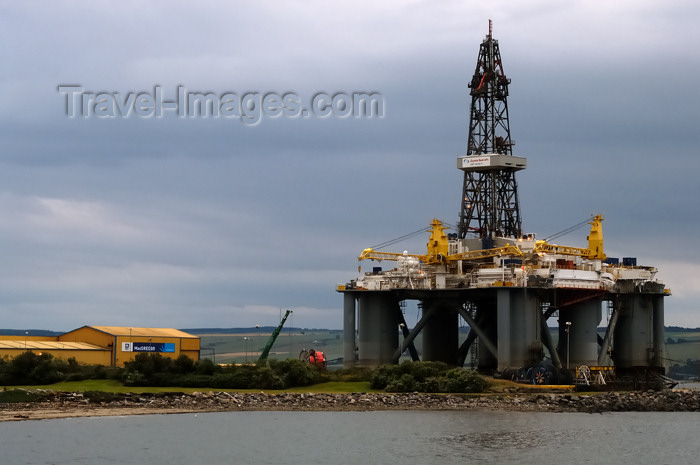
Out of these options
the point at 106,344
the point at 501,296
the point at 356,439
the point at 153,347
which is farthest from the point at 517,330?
the point at 106,344

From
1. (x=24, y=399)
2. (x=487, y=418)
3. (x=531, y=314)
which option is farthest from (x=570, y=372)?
(x=24, y=399)

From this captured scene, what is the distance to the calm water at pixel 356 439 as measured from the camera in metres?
66.4

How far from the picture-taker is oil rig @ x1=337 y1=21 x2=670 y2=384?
9981 cm

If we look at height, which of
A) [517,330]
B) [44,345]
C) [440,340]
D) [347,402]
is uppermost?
[517,330]

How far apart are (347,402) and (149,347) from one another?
35.3 meters

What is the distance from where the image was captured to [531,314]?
327ft


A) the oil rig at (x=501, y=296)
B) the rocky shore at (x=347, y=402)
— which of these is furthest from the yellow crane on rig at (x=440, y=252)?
the rocky shore at (x=347, y=402)

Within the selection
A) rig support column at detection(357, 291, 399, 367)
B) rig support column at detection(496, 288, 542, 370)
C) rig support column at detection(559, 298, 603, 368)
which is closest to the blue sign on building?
rig support column at detection(357, 291, 399, 367)

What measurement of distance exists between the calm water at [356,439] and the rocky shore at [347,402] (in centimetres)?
245

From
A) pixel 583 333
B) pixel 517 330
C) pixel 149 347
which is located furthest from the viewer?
pixel 149 347

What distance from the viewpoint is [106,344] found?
4668 inches

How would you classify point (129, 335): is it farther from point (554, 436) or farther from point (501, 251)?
point (554, 436)

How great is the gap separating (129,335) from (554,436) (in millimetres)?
54968

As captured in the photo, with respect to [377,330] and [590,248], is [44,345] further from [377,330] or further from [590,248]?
[590,248]
